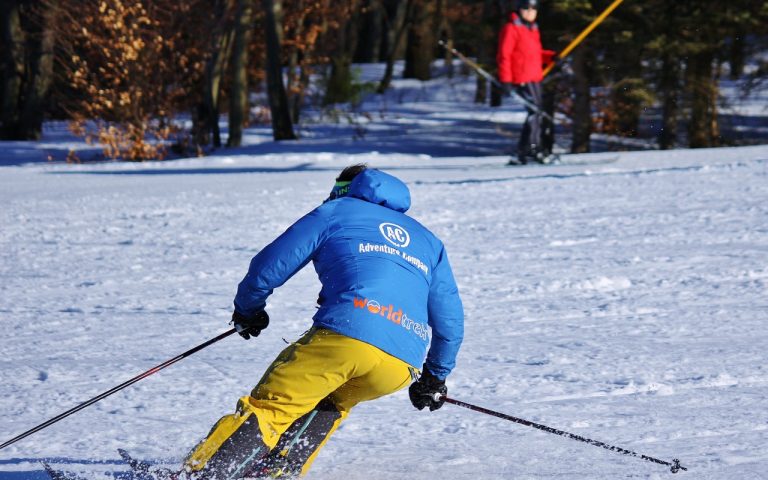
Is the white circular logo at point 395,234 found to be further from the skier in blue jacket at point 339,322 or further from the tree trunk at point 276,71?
the tree trunk at point 276,71

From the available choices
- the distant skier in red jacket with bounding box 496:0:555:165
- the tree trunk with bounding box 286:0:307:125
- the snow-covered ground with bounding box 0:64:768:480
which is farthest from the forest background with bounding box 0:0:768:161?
the snow-covered ground with bounding box 0:64:768:480

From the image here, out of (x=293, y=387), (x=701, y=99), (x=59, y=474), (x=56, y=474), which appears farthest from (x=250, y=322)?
(x=701, y=99)

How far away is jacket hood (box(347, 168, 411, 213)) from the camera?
3654 millimetres

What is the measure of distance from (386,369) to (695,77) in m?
17.0

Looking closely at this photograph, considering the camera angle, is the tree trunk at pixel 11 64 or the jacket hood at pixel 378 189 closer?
the jacket hood at pixel 378 189

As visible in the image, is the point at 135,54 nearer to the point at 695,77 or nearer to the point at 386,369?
the point at 695,77

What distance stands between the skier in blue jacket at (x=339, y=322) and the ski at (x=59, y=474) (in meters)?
0.61

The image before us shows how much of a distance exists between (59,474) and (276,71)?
693 inches

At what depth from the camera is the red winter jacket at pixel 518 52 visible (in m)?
13.3

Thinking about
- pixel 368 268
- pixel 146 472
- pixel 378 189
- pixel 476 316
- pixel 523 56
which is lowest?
pixel 476 316

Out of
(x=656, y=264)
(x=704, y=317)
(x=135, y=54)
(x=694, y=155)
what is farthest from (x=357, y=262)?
(x=135, y=54)

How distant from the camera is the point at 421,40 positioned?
3419 centimetres

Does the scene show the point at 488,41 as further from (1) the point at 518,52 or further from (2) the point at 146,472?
(2) the point at 146,472

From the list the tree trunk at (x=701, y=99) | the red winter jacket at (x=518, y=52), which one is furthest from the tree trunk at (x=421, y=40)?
the red winter jacket at (x=518, y=52)
